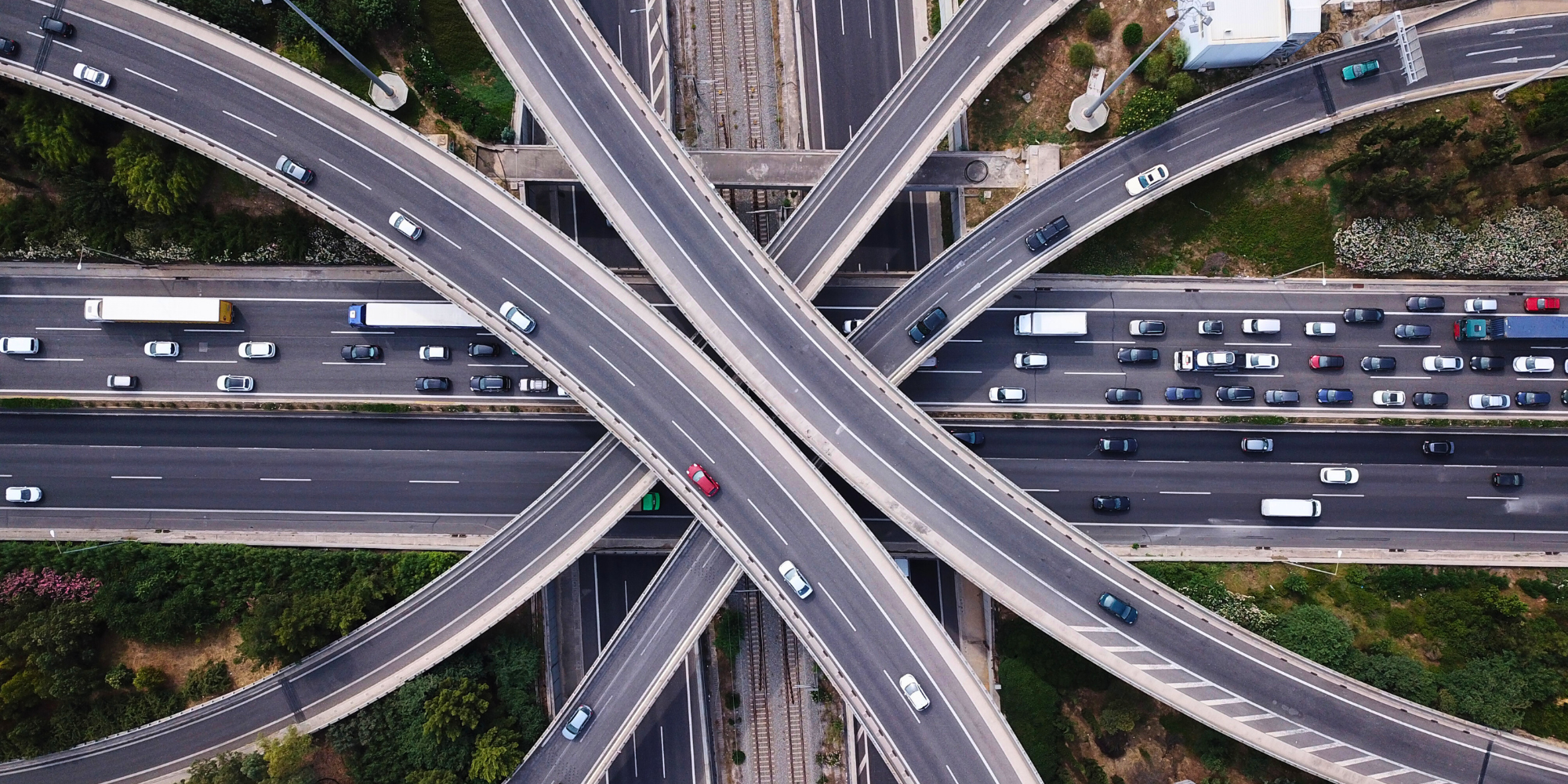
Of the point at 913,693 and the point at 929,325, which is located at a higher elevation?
the point at 929,325

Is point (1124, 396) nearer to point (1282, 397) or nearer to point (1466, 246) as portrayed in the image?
point (1282, 397)

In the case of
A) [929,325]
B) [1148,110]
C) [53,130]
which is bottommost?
[929,325]

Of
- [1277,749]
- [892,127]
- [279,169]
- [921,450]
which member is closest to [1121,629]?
[1277,749]

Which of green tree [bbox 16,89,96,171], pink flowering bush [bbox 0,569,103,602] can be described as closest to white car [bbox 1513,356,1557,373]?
pink flowering bush [bbox 0,569,103,602]

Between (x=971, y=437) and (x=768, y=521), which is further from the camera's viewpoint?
(x=971, y=437)

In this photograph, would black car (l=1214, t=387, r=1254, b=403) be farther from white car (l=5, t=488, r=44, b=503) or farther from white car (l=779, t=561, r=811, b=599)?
white car (l=5, t=488, r=44, b=503)

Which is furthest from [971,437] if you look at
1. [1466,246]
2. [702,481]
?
[1466,246]

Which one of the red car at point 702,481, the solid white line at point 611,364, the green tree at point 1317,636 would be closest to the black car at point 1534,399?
the green tree at point 1317,636

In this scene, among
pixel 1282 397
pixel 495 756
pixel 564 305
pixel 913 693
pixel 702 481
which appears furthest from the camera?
pixel 1282 397
